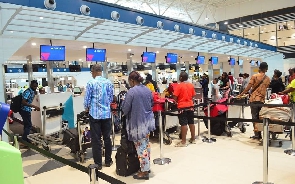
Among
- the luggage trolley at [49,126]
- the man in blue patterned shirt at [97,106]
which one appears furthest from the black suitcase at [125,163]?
the luggage trolley at [49,126]

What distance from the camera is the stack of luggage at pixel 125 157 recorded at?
4.13m

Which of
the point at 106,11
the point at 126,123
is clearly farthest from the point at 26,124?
the point at 106,11

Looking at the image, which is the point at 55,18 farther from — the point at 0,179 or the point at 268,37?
the point at 268,37

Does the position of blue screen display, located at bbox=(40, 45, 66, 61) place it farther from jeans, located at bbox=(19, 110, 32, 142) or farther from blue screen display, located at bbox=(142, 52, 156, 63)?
blue screen display, located at bbox=(142, 52, 156, 63)

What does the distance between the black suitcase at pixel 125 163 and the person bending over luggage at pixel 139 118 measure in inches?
7.0

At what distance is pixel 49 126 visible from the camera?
Result: 6016mm

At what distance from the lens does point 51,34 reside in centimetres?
800

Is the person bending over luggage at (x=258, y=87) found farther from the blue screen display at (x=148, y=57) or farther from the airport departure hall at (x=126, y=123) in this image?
the blue screen display at (x=148, y=57)

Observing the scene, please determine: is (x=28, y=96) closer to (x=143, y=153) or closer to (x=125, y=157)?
(x=125, y=157)

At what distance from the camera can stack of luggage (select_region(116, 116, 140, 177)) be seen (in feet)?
13.5

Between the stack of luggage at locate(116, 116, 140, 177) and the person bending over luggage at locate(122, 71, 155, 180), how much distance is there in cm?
15

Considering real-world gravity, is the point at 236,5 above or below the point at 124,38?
above

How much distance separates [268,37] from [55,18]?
2749 cm

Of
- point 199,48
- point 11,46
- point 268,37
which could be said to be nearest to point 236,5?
point 268,37
